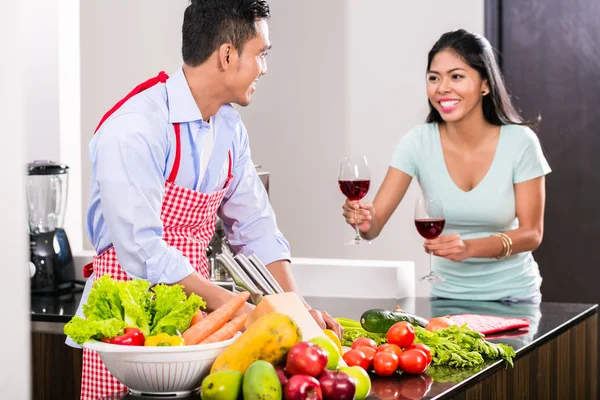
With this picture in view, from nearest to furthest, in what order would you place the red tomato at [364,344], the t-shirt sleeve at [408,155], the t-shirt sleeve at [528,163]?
the red tomato at [364,344] < the t-shirt sleeve at [528,163] < the t-shirt sleeve at [408,155]

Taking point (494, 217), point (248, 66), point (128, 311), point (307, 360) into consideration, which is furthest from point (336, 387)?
point (494, 217)

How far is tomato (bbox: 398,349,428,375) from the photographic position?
176cm

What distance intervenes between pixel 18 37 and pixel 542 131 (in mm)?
4233

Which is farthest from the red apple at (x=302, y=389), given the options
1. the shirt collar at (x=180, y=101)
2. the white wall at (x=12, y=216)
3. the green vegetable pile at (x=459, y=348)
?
the shirt collar at (x=180, y=101)

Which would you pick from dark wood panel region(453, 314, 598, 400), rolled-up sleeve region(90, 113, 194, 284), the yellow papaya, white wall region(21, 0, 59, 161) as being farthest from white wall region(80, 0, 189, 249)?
the yellow papaya

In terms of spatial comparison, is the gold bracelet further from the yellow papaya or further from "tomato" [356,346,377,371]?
the yellow papaya

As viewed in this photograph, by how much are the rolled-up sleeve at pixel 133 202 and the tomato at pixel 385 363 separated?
456 mm

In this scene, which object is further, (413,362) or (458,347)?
(458,347)

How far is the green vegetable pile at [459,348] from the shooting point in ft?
6.18

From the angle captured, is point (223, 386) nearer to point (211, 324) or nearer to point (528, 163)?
point (211, 324)

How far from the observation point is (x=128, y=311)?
1572 mm

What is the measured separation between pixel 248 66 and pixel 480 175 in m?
1.23

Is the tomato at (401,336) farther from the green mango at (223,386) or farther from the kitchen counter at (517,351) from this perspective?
the green mango at (223,386)

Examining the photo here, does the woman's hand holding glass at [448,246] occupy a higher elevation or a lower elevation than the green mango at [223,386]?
higher
